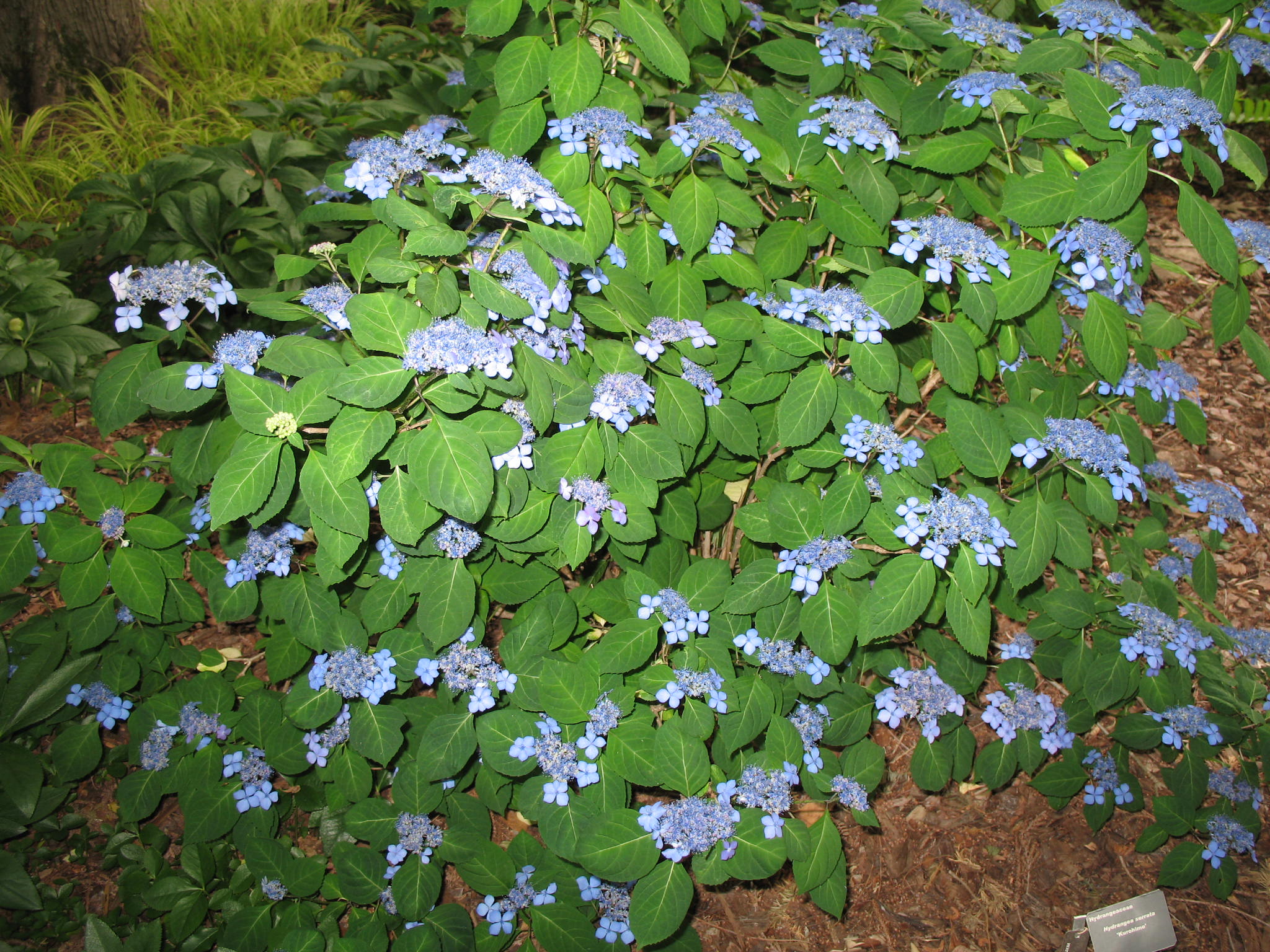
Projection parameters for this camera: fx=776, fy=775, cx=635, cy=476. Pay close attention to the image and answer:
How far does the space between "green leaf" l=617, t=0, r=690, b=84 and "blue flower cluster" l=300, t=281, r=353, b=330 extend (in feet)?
2.77

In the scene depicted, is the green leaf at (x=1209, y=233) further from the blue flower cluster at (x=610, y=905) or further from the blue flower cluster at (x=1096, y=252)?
the blue flower cluster at (x=610, y=905)

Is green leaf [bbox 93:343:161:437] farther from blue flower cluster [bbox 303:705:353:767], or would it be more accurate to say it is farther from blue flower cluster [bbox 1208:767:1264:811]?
blue flower cluster [bbox 1208:767:1264:811]

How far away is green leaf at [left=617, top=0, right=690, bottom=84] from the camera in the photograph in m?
1.71

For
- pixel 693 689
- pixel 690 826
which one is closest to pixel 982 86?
pixel 693 689

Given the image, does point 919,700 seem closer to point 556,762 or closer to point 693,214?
point 556,762

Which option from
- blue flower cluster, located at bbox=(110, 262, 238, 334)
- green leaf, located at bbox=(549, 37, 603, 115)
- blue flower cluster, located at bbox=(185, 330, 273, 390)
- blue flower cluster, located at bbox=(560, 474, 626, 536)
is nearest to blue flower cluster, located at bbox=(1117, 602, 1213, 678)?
blue flower cluster, located at bbox=(560, 474, 626, 536)

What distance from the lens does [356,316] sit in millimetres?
1398

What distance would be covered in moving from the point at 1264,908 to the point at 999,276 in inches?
83.0

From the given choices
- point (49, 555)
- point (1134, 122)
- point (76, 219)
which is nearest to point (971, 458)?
point (1134, 122)

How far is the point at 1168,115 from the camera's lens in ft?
5.28

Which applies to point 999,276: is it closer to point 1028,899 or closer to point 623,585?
point 623,585

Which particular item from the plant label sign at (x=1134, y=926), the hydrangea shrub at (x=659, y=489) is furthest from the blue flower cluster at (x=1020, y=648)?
the plant label sign at (x=1134, y=926)

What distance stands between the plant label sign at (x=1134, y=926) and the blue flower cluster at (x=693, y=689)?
1.28 meters

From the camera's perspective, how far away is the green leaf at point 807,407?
5.77 feet
